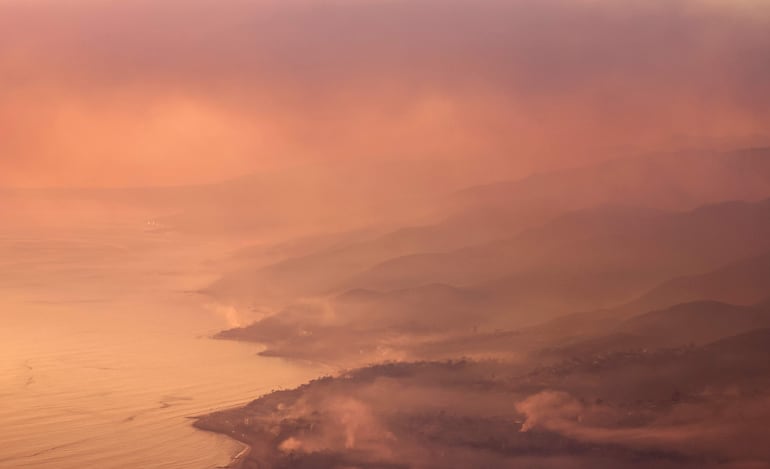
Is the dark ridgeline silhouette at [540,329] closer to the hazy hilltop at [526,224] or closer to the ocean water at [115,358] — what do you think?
the hazy hilltop at [526,224]

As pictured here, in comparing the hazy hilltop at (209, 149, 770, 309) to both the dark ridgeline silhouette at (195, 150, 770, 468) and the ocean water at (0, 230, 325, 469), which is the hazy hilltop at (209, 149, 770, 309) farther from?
the ocean water at (0, 230, 325, 469)

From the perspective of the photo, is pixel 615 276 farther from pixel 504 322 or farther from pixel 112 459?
pixel 112 459

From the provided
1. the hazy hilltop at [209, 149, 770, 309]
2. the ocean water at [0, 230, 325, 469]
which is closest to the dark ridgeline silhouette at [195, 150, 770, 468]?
the hazy hilltop at [209, 149, 770, 309]

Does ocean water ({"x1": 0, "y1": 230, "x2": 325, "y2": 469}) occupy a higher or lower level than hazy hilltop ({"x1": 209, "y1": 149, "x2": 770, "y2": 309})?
lower

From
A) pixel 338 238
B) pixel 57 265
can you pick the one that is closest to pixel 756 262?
pixel 338 238

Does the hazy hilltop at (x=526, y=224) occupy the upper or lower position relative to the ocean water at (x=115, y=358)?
upper

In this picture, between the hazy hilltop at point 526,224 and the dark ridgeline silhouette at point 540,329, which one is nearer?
the dark ridgeline silhouette at point 540,329

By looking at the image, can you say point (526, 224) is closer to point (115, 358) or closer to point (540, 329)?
point (540, 329)

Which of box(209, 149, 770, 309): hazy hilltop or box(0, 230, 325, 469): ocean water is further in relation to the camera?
box(209, 149, 770, 309): hazy hilltop

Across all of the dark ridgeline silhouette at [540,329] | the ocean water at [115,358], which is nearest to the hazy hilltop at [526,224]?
the dark ridgeline silhouette at [540,329]
